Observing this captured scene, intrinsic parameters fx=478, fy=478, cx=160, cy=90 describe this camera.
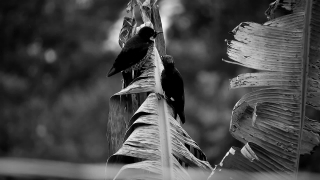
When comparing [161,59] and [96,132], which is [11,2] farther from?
[161,59]

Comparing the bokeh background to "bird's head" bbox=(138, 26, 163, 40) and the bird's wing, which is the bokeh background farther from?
"bird's head" bbox=(138, 26, 163, 40)

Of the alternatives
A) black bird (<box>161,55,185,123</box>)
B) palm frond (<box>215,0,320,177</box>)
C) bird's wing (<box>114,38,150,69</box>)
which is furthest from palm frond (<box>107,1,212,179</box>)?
bird's wing (<box>114,38,150,69</box>)

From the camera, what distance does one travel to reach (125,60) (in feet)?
14.8

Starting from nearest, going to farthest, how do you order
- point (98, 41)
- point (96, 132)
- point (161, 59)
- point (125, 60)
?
1. point (161, 59)
2. point (125, 60)
3. point (96, 132)
4. point (98, 41)

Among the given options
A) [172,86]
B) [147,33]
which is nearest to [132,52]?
[147,33]

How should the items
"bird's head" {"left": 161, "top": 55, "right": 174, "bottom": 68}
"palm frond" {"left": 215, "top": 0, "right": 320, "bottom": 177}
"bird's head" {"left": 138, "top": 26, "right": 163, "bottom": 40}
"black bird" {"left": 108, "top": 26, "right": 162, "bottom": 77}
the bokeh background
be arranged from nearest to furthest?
"palm frond" {"left": 215, "top": 0, "right": 320, "bottom": 177} < "bird's head" {"left": 161, "top": 55, "right": 174, "bottom": 68} < "bird's head" {"left": 138, "top": 26, "right": 163, "bottom": 40} < "black bird" {"left": 108, "top": 26, "right": 162, "bottom": 77} < the bokeh background

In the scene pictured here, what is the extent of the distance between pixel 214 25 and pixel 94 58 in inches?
145

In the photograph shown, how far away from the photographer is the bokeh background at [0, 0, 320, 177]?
42.6 feet

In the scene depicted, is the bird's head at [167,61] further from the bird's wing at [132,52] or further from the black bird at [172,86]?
the bird's wing at [132,52]

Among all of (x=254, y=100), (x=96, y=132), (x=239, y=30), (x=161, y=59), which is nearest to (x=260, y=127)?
(x=254, y=100)

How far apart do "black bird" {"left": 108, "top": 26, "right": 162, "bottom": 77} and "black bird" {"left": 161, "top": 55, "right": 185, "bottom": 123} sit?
1.02 feet

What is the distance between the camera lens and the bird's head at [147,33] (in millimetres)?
4197

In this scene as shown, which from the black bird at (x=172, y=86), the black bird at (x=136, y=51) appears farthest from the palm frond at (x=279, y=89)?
the black bird at (x=136, y=51)

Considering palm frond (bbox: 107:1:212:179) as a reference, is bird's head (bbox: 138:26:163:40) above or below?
above
